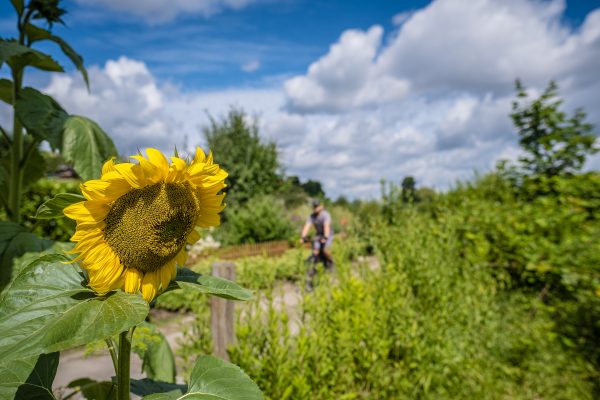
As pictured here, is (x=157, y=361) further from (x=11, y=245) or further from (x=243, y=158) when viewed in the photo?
(x=243, y=158)

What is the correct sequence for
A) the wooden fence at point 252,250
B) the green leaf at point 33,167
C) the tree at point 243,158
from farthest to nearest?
the tree at point 243,158 < the wooden fence at point 252,250 < the green leaf at point 33,167

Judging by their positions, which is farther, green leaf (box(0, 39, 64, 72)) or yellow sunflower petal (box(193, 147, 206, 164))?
green leaf (box(0, 39, 64, 72))

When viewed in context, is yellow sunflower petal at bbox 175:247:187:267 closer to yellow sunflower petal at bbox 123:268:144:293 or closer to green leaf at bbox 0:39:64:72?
yellow sunflower petal at bbox 123:268:144:293

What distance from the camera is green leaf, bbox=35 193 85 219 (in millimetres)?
776

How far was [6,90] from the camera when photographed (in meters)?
1.46

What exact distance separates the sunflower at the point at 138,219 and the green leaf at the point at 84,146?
55 centimetres

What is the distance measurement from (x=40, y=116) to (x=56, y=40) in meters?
0.37

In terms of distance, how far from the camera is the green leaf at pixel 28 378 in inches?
35.3

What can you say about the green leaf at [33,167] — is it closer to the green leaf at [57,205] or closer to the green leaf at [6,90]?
the green leaf at [6,90]

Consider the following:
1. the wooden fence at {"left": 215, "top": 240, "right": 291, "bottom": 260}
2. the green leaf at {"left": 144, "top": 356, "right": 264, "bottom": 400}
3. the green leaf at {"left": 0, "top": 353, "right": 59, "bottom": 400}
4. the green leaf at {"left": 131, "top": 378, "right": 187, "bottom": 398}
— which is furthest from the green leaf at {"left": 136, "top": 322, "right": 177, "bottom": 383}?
the wooden fence at {"left": 215, "top": 240, "right": 291, "bottom": 260}

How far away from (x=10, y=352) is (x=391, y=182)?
5767mm

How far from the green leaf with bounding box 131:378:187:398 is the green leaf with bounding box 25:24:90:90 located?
116 cm

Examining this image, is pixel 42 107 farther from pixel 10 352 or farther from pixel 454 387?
pixel 454 387

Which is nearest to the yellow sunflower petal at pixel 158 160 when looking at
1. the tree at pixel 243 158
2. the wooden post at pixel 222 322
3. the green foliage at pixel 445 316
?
the green foliage at pixel 445 316
